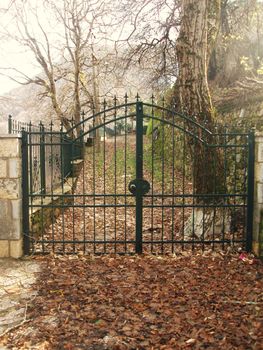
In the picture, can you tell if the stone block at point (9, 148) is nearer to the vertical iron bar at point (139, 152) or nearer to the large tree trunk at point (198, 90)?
the vertical iron bar at point (139, 152)

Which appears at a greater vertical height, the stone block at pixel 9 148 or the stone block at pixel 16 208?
the stone block at pixel 9 148

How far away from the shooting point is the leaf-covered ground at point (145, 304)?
316 cm

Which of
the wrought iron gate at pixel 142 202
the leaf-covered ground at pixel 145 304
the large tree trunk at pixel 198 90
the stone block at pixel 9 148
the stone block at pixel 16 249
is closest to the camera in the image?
the leaf-covered ground at pixel 145 304

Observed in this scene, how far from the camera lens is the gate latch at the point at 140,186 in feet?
17.4

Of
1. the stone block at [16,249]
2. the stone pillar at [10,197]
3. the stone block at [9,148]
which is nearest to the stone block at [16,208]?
the stone pillar at [10,197]

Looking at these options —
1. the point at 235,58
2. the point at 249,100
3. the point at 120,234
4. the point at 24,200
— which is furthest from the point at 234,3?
the point at 24,200

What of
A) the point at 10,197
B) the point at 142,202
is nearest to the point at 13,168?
the point at 10,197

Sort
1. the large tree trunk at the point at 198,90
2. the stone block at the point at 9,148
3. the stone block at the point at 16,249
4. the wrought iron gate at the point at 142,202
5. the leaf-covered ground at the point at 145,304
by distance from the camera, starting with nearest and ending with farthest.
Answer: the leaf-covered ground at the point at 145,304, the stone block at the point at 9,148, the stone block at the point at 16,249, the wrought iron gate at the point at 142,202, the large tree trunk at the point at 198,90

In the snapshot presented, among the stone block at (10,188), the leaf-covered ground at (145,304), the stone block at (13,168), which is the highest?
the stone block at (13,168)

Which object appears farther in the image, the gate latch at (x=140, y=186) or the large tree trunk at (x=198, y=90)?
the large tree trunk at (x=198, y=90)

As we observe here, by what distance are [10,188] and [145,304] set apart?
239 centimetres

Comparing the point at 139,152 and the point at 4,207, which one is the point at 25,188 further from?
the point at 139,152

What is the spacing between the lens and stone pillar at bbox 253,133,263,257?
522 cm

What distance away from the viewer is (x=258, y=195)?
17.3ft
